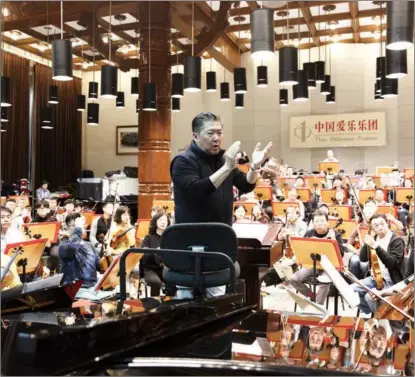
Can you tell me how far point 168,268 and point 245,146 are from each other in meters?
14.5

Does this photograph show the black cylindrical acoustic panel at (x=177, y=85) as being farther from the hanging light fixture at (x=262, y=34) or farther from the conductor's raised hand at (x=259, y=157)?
the conductor's raised hand at (x=259, y=157)

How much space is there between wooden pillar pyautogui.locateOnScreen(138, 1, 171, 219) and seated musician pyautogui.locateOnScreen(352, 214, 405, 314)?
4123 mm

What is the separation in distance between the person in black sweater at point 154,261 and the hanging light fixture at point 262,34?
1955mm

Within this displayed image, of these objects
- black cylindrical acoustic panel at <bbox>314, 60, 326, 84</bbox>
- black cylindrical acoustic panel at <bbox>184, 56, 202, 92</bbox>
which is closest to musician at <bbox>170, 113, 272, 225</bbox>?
black cylindrical acoustic panel at <bbox>184, 56, 202, 92</bbox>

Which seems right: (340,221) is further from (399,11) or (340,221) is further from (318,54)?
(318,54)

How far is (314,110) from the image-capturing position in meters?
15.8

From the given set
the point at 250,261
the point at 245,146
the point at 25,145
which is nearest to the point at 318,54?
the point at 245,146

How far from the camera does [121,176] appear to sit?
44.3ft

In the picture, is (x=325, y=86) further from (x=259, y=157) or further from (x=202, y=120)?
(x=202, y=120)

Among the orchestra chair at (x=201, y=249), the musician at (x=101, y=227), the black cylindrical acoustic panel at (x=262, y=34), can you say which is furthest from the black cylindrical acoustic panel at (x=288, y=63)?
the orchestra chair at (x=201, y=249)

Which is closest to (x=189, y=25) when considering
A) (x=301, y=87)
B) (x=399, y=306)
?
(x=301, y=87)

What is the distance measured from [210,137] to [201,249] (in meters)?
0.64

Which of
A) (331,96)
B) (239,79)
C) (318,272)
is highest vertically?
(331,96)

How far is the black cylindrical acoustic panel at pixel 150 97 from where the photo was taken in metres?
7.81
